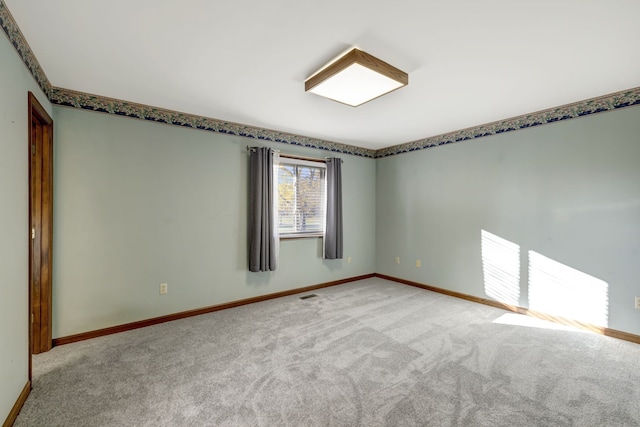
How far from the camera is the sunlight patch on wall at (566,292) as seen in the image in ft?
9.21

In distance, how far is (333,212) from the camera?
14.3 ft

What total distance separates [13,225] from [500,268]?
461 centimetres

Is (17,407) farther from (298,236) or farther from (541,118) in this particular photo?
(541,118)

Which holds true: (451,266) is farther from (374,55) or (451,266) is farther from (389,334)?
(374,55)

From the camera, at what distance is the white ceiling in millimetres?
1544

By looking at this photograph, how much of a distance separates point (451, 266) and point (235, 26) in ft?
12.8

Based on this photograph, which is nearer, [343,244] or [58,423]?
[58,423]

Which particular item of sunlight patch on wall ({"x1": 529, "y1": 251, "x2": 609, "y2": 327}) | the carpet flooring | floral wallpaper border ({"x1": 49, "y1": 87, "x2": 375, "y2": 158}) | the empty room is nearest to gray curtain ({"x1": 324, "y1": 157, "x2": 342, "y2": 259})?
the empty room

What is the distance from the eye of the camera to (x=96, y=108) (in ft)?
8.89

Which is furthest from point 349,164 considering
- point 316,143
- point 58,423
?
point 58,423

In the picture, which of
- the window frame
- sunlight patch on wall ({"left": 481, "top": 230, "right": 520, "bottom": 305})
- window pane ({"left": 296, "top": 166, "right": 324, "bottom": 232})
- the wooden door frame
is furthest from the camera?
window pane ({"left": 296, "top": 166, "right": 324, "bottom": 232})

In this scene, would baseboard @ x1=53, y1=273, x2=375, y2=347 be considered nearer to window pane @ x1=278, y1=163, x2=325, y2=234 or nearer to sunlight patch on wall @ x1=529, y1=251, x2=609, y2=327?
window pane @ x1=278, y1=163, x2=325, y2=234

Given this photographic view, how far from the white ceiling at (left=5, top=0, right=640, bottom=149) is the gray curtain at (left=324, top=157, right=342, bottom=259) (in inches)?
58.2

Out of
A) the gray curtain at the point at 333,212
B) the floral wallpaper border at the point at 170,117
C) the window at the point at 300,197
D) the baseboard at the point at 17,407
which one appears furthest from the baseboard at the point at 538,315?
the baseboard at the point at 17,407
